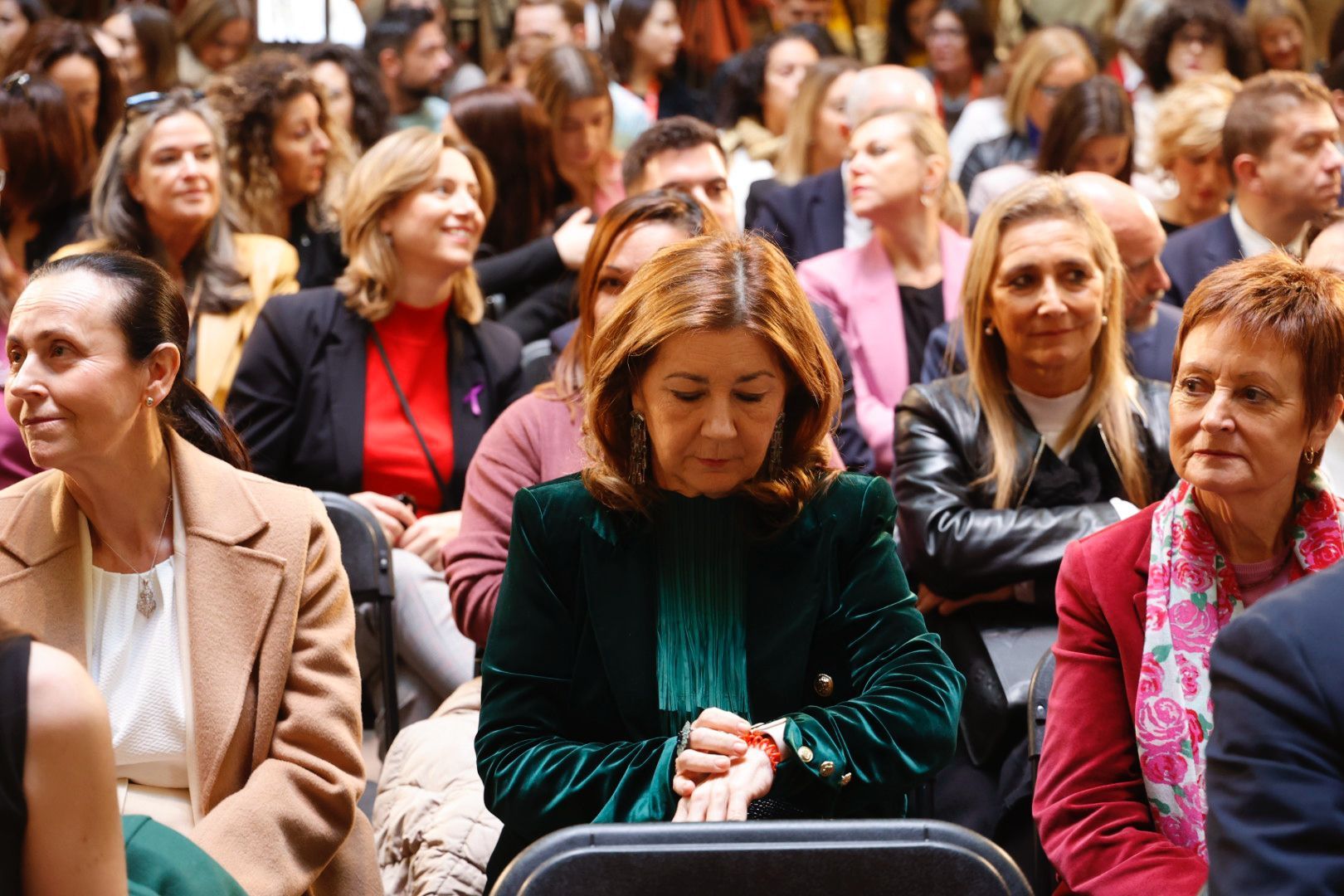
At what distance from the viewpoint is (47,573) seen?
6.96ft

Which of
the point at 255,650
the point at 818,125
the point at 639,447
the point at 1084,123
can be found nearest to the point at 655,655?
the point at 639,447

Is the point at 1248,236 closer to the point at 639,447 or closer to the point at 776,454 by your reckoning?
the point at 776,454

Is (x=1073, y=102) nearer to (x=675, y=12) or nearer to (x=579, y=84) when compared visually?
(x=579, y=84)

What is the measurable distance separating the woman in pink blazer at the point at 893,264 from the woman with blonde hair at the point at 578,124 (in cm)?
114

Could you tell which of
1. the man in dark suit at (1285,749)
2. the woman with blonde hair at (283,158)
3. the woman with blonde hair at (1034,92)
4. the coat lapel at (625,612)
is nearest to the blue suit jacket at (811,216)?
the woman with blonde hair at (1034,92)

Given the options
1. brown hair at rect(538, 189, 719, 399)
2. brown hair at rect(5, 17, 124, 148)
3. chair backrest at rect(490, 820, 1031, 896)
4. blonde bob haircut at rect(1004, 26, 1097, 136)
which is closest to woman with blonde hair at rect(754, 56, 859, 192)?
blonde bob haircut at rect(1004, 26, 1097, 136)

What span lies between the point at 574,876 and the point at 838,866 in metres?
0.28

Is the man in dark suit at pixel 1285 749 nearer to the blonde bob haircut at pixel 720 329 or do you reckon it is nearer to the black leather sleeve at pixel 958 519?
the blonde bob haircut at pixel 720 329

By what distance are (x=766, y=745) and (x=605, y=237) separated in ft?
4.14

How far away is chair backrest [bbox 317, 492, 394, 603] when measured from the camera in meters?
2.92

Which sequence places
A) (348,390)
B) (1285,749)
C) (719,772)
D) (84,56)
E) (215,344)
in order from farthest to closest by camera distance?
1. (84,56)
2. (215,344)
3. (348,390)
4. (719,772)
5. (1285,749)

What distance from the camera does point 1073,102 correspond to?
188 inches

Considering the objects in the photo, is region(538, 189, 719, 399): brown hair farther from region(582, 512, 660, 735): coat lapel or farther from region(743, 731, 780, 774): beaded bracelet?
region(743, 731, 780, 774): beaded bracelet

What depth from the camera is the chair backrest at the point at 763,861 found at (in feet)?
5.29
